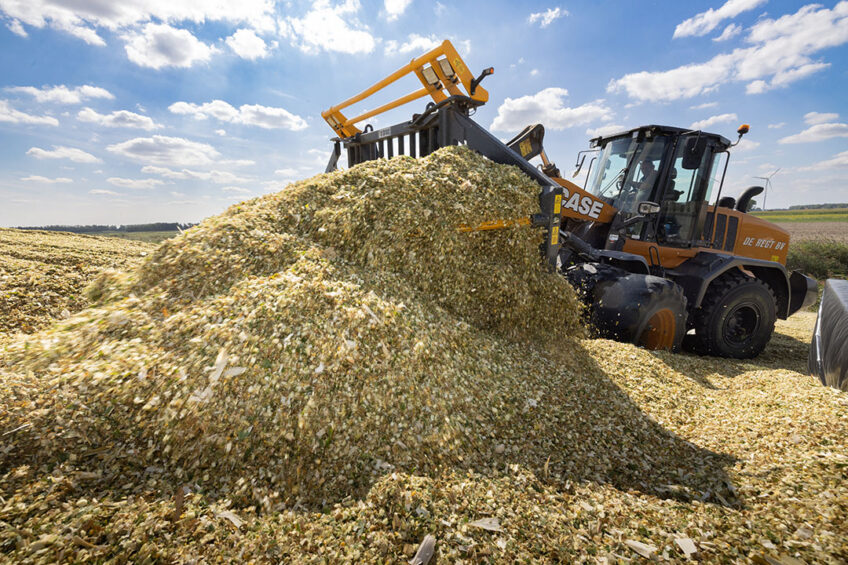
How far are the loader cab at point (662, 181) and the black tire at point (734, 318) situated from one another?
83 centimetres

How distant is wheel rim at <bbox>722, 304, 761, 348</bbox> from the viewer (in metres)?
5.83

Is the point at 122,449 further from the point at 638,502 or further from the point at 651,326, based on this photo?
the point at 651,326

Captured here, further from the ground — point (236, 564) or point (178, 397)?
point (178, 397)

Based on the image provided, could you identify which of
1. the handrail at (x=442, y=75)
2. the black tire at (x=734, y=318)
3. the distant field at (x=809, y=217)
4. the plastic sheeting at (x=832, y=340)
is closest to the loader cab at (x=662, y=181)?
the black tire at (x=734, y=318)

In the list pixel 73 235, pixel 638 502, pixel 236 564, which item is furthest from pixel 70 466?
pixel 73 235

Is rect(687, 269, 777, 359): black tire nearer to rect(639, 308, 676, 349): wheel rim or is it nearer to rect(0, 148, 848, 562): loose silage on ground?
rect(639, 308, 676, 349): wheel rim

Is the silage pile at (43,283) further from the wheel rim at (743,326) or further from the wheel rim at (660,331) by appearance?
the wheel rim at (743,326)

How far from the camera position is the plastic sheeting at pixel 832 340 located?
3404 millimetres

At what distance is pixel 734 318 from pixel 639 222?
2097 mm

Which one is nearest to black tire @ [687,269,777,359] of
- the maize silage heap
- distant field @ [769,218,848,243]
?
the maize silage heap

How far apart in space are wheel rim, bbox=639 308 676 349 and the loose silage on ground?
40.6 inches

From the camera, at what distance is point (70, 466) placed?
200 cm

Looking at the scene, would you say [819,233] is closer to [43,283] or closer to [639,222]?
[639,222]

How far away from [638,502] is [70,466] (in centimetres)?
307
